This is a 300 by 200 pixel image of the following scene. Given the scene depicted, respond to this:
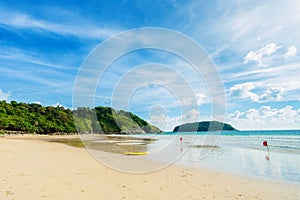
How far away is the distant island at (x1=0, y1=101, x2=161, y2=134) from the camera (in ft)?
238

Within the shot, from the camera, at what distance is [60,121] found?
101125mm

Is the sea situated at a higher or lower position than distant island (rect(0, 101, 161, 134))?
lower

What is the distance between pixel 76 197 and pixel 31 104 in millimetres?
107292

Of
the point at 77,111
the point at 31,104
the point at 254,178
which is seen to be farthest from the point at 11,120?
the point at 254,178

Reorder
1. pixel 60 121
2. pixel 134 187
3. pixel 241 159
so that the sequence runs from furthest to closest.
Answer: pixel 60 121 → pixel 241 159 → pixel 134 187

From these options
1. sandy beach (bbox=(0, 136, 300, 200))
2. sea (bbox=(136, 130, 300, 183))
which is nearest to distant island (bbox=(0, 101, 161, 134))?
sea (bbox=(136, 130, 300, 183))

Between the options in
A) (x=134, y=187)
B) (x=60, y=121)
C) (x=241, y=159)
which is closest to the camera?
(x=134, y=187)

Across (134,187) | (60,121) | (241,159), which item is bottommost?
(241,159)

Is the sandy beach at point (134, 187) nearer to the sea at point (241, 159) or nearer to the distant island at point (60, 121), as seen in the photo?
the sea at point (241, 159)

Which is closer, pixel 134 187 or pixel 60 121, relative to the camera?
pixel 134 187

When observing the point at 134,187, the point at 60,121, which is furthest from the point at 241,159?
the point at 60,121

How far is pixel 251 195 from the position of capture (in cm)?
717

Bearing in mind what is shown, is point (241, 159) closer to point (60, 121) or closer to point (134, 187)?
point (134, 187)

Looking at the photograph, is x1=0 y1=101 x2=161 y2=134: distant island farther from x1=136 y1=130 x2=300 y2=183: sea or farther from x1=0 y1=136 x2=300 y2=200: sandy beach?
x1=0 y1=136 x2=300 y2=200: sandy beach
